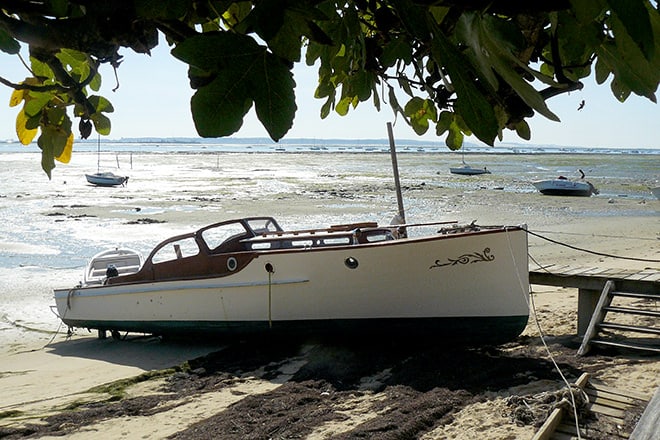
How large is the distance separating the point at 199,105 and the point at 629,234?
24312 mm

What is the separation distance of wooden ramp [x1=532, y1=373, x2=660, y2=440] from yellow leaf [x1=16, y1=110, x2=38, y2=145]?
13.4 ft

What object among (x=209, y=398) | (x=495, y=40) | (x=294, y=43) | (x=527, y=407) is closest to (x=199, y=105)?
(x=294, y=43)

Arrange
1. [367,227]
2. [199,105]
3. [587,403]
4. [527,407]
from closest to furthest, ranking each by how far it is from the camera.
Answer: [199,105], [587,403], [527,407], [367,227]

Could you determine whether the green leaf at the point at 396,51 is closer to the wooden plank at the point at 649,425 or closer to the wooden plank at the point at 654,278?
the wooden plank at the point at 649,425

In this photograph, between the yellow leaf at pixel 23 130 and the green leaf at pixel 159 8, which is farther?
the yellow leaf at pixel 23 130

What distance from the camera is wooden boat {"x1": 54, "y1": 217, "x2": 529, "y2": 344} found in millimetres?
8617

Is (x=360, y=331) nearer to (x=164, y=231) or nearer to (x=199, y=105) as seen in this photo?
(x=199, y=105)

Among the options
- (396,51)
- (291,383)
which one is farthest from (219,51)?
(291,383)

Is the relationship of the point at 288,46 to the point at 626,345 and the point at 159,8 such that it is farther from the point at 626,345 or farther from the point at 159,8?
the point at 626,345

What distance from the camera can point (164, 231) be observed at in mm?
24453

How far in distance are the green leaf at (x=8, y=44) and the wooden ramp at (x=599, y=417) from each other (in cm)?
439

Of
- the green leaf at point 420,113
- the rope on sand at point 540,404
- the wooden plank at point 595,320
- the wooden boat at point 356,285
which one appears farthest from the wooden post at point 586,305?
the green leaf at point 420,113

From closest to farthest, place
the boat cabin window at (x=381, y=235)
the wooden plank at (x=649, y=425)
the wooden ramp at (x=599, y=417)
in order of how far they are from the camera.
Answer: the wooden plank at (x=649, y=425) < the wooden ramp at (x=599, y=417) < the boat cabin window at (x=381, y=235)

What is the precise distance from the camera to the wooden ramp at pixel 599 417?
4.80 m
